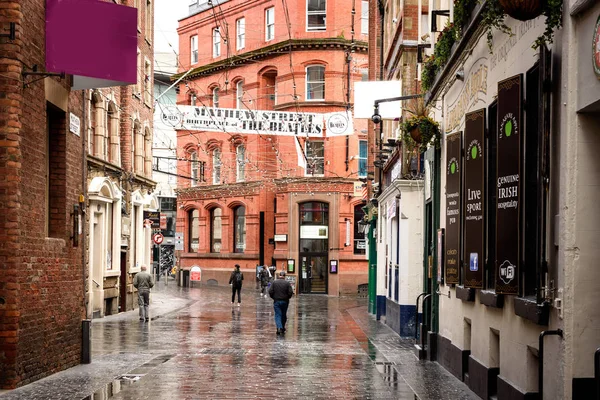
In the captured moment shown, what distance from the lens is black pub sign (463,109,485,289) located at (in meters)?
12.3

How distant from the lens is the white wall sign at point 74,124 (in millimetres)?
15620

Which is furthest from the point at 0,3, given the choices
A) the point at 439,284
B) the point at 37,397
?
the point at 439,284

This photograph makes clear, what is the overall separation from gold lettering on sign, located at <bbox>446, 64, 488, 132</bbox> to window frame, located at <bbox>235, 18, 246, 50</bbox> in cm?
4215

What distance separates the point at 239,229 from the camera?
191 feet

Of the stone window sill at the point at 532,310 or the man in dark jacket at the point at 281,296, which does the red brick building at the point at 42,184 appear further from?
the man in dark jacket at the point at 281,296

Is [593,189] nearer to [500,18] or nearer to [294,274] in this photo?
[500,18]

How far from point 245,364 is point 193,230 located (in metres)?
46.7

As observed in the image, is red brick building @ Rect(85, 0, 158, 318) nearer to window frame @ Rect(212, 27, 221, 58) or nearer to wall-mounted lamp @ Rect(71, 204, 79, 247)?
wall-mounted lamp @ Rect(71, 204, 79, 247)

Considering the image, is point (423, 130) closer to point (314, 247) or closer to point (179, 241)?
point (314, 247)

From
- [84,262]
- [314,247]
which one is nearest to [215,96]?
[314,247]

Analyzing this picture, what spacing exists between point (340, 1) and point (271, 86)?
651cm

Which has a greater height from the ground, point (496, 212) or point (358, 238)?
point (496, 212)

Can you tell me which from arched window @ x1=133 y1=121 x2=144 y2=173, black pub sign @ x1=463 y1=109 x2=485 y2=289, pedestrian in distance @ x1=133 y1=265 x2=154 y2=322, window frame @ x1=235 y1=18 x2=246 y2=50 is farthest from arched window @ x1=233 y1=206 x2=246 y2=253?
black pub sign @ x1=463 y1=109 x2=485 y2=289

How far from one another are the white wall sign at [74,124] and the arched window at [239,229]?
41.3 metres
